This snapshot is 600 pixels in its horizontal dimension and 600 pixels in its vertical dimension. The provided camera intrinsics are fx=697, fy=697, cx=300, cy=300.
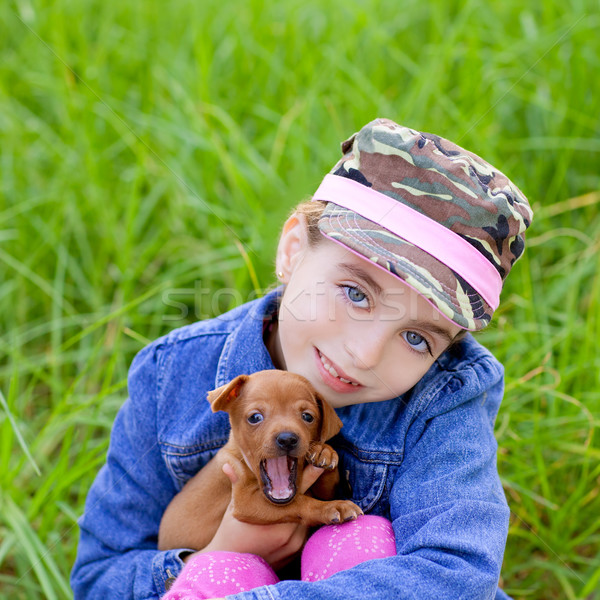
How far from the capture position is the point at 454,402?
1693mm

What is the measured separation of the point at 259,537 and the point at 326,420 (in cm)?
33

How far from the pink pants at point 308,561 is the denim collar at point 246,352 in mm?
448

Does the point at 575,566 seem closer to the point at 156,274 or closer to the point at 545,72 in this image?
the point at 156,274

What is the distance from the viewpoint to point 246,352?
183cm

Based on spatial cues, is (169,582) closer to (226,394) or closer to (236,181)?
(226,394)

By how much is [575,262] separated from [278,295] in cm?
172

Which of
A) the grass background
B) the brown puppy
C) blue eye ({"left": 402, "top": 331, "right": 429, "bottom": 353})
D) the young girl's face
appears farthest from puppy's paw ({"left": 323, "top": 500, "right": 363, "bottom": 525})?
the grass background

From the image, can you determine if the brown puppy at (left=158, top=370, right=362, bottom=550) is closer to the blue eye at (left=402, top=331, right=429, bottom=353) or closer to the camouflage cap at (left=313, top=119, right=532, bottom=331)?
the blue eye at (left=402, top=331, right=429, bottom=353)

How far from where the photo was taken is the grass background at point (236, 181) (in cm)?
231

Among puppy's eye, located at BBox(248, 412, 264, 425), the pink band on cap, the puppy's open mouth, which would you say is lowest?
the puppy's open mouth

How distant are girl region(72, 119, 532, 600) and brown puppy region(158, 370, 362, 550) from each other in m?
0.08

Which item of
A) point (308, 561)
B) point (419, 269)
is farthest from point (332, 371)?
point (308, 561)

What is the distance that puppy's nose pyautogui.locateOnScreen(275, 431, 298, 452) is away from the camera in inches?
57.6

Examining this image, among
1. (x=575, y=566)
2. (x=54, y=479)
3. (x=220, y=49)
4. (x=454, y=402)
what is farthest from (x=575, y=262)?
(x=54, y=479)
